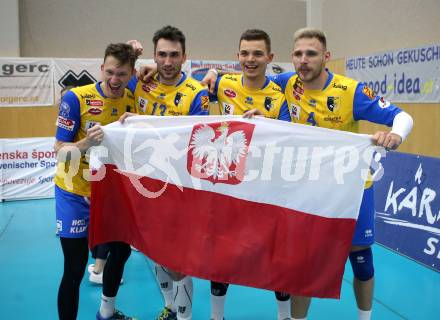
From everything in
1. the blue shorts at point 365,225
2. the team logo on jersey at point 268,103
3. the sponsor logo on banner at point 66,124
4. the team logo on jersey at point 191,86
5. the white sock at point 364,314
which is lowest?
the white sock at point 364,314

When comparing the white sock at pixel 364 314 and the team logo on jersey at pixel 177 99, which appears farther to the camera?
the team logo on jersey at pixel 177 99

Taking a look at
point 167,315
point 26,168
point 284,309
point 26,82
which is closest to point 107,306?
point 167,315

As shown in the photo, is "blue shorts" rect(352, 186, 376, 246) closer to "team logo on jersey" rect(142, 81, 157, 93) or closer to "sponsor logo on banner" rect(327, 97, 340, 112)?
"sponsor logo on banner" rect(327, 97, 340, 112)

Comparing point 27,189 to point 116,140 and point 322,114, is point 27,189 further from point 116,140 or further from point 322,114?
point 322,114

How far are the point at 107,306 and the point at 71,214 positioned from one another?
0.88 meters

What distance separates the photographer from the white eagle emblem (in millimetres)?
2646

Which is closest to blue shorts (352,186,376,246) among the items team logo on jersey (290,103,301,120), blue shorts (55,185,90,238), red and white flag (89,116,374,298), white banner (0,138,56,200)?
red and white flag (89,116,374,298)

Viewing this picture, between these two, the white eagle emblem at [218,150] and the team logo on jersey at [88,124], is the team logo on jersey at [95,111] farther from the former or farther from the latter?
the white eagle emblem at [218,150]

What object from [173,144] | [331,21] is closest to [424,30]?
[331,21]

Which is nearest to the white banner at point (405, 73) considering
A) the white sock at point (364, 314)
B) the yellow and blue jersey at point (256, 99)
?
the yellow and blue jersey at point (256, 99)

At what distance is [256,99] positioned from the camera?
9.50 feet

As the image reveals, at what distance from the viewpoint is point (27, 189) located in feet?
25.6

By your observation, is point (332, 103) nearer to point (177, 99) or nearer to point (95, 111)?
point (177, 99)

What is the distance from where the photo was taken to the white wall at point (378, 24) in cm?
786
